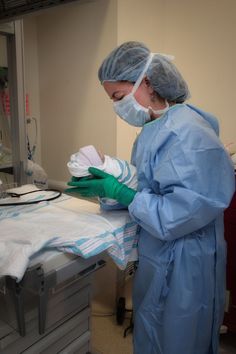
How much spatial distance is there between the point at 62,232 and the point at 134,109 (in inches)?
20.5

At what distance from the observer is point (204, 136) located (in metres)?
0.96

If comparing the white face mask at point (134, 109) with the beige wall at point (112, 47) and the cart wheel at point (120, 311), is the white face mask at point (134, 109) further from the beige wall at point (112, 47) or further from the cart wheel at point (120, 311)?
the cart wheel at point (120, 311)

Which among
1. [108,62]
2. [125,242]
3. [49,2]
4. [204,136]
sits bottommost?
[125,242]

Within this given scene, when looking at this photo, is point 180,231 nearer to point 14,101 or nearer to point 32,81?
point 14,101

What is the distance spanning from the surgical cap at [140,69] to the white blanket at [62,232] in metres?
0.47

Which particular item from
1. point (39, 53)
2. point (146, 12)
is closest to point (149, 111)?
point (146, 12)

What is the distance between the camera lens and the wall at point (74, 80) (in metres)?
1.86

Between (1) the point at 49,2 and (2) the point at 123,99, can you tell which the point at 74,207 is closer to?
(2) the point at 123,99

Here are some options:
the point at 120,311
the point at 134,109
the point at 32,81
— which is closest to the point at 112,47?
the point at 32,81

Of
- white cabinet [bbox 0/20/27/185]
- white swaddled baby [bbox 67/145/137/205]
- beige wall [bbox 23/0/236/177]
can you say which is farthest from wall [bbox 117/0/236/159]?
white swaddled baby [bbox 67/145/137/205]

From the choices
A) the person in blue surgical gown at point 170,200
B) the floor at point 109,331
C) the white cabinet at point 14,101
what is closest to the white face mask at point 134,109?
the person in blue surgical gown at point 170,200

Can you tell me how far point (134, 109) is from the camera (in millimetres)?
1114

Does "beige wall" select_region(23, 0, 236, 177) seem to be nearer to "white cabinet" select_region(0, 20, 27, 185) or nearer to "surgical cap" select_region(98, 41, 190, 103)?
"white cabinet" select_region(0, 20, 27, 185)

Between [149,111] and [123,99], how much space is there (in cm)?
10
